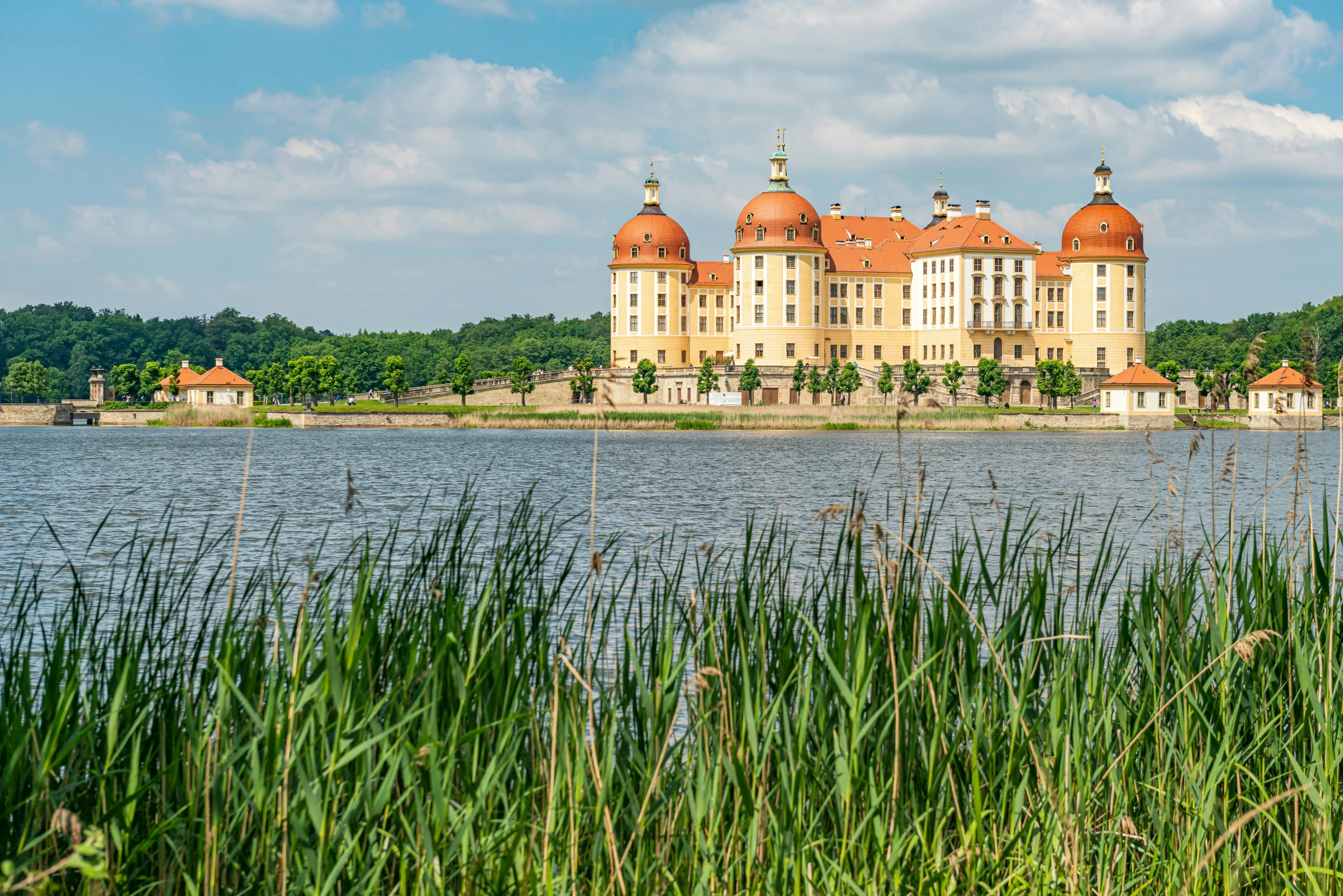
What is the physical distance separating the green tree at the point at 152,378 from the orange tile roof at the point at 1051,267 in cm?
5883

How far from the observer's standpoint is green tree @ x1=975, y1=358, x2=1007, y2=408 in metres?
81.1

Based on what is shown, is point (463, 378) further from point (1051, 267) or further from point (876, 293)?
point (1051, 267)

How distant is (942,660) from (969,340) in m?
85.4

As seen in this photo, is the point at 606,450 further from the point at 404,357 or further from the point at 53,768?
the point at 404,357

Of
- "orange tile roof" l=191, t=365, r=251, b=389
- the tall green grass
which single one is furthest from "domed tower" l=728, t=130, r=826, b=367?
the tall green grass

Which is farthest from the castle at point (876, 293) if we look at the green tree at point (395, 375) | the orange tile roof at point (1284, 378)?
the orange tile roof at point (1284, 378)

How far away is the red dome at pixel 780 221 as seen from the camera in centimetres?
8838

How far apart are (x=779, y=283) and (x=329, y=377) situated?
2965 centimetres

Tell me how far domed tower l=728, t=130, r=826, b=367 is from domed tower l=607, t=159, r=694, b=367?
5726mm

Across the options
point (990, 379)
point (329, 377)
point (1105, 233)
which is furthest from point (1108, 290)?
point (329, 377)

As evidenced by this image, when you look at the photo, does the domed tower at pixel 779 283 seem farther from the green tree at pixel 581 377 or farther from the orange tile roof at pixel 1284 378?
the orange tile roof at pixel 1284 378

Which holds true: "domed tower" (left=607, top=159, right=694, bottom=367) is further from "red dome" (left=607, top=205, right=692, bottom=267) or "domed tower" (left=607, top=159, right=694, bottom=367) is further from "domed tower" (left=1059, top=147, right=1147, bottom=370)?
"domed tower" (left=1059, top=147, right=1147, bottom=370)

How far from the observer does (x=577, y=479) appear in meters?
32.7

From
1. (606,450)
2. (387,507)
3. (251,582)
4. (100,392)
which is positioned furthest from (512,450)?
(100,392)
